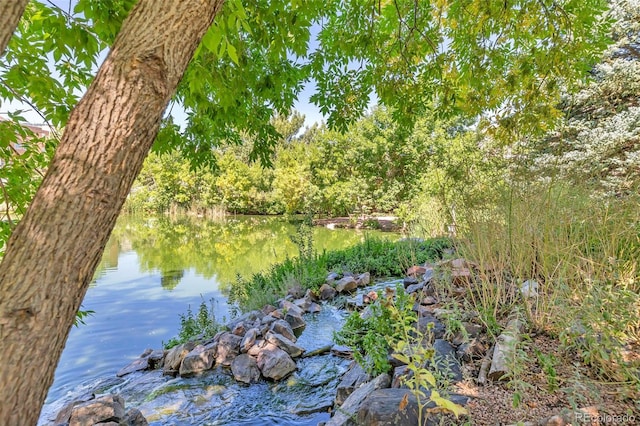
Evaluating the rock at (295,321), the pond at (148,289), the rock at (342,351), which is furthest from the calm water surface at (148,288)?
the rock at (342,351)

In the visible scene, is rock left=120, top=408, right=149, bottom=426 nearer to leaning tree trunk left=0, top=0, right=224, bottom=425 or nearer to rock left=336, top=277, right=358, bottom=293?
leaning tree trunk left=0, top=0, right=224, bottom=425

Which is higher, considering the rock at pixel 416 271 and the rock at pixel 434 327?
the rock at pixel 416 271

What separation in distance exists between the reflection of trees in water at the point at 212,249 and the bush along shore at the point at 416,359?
2780mm

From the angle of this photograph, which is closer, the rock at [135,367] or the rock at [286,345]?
the rock at [286,345]

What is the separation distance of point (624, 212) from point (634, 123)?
247 inches

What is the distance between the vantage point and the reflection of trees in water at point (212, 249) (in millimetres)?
7359

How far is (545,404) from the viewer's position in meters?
1.28

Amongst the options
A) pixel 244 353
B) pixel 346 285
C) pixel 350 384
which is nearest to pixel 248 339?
pixel 244 353

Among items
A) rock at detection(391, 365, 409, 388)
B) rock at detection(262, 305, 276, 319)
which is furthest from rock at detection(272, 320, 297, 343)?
rock at detection(391, 365, 409, 388)

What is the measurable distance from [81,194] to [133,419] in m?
1.90

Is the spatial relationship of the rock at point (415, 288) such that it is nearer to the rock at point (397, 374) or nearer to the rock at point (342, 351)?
the rock at point (342, 351)

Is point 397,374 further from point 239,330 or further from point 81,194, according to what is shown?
point 239,330

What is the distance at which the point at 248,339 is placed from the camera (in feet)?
9.68

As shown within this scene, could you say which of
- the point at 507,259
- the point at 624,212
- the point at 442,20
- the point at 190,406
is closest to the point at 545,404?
the point at 507,259
